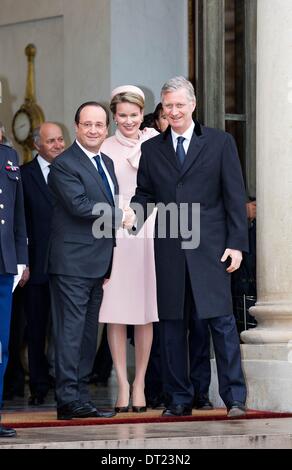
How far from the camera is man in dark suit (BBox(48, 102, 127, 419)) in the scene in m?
7.52

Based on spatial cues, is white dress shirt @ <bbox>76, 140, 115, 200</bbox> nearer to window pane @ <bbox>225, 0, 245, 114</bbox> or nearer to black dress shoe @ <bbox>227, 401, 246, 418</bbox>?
black dress shoe @ <bbox>227, 401, 246, 418</bbox>

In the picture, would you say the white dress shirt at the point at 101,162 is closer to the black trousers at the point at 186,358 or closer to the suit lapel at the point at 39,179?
the black trousers at the point at 186,358

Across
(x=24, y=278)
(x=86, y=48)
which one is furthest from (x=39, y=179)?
(x=86, y=48)

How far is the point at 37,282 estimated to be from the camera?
29.9 ft

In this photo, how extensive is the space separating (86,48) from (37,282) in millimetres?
3208

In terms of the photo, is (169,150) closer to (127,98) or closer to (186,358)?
(127,98)

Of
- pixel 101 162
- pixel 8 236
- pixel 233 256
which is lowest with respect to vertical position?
pixel 233 256

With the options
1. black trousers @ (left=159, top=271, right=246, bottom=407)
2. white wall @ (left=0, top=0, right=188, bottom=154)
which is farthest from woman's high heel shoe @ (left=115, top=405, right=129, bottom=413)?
white wall @ (left=0, top=0, right=188, bottom=154)

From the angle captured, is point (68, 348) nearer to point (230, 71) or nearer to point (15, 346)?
point (15, 346)

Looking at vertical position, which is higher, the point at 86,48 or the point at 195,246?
the point at 86,48

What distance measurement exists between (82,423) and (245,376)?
1498 mm

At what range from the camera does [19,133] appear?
12.3 m

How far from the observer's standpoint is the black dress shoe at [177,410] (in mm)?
7629

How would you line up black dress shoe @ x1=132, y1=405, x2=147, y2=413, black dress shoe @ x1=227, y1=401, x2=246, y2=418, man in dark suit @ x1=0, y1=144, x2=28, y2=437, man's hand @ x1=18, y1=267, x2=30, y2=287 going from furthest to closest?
1. man's hand @ x1=18, y1=267, x2=30, y2=287
2. black dress shoe @ x1=132, y1=405, x2=147, y2=413
3. black dress shoe @ x1=227, y1=401, x2=246, y2=418
4. man in dark suit @ x1=0, y1=144, x2=28, y2=437
